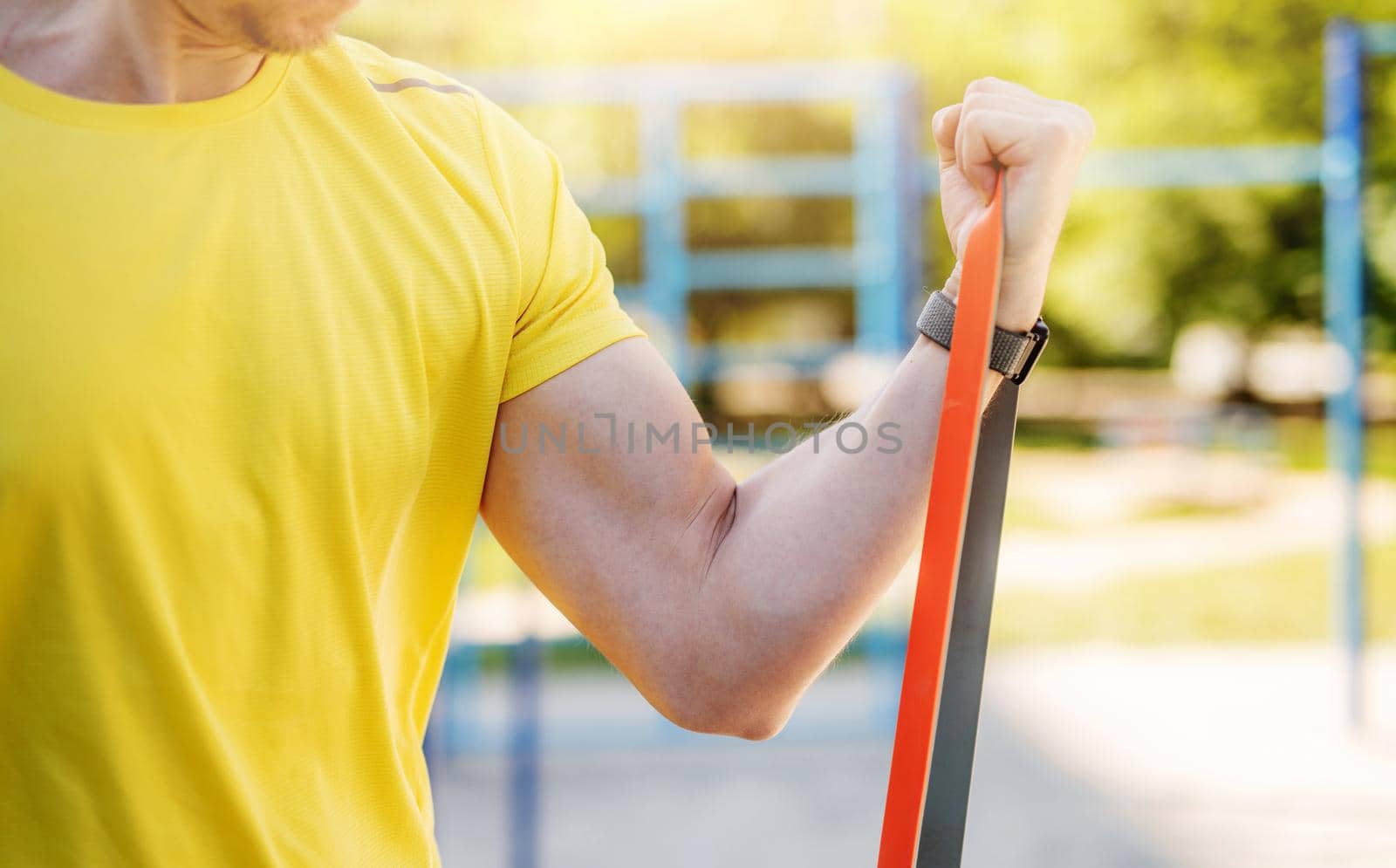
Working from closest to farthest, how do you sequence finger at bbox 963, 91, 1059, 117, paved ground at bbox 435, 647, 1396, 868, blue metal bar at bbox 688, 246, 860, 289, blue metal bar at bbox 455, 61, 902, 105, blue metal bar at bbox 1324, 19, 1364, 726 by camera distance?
finger at bbox 963, 91, 1059, 117, paved ground at bbox 435, 647, 1396, 868, blue metal bar at bbox 1324, 19, 1364, 726, blue metal bar at bbox 455, 61, 902, 105, blue metal bar at bbox 688, 246, 860, 289

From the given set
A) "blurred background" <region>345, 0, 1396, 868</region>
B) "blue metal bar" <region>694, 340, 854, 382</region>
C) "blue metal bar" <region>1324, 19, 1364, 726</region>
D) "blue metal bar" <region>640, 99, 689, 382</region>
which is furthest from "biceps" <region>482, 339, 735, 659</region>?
"blue metal bar" <region>694, 340, 854, 382</region>

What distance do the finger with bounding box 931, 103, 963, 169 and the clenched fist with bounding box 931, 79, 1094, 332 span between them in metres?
0.02

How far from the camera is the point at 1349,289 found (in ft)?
15.2

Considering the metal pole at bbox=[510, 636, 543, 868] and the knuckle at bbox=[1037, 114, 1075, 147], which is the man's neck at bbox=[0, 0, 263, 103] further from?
the metal pole at bbox=[510, 636, 543, 868]

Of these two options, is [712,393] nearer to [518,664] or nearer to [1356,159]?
[1356,159]

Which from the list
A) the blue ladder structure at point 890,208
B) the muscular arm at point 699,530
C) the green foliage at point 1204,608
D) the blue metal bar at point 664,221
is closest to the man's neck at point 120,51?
the muscular arm at point 699,530

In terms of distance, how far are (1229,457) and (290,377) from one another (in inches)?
444

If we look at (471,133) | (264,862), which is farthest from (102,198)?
(264,862)

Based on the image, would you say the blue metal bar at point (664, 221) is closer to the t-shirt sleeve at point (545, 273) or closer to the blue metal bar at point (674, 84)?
the blue metal bar at point (674, 84)

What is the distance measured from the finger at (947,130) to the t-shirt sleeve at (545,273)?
29cm

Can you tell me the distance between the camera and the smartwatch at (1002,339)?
0.99m

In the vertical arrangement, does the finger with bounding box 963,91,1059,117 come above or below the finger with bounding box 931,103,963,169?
above

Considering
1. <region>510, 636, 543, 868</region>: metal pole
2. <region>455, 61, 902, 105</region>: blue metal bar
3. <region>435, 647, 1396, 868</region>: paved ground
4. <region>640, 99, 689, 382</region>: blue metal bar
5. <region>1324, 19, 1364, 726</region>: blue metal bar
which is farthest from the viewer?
<region>640, 99, 689, 382</region>: blue metal bar

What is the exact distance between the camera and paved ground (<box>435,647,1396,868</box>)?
3.48 metres
